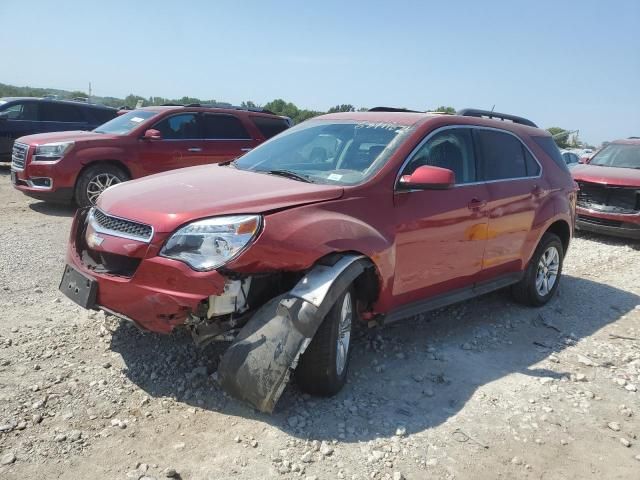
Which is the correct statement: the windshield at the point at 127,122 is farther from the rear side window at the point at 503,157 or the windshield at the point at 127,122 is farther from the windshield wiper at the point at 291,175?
the rear side window at the point at 503,157

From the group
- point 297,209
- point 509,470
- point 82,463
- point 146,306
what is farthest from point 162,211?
point 509,470

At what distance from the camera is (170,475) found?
8.77 ft

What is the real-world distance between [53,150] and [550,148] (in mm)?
6804

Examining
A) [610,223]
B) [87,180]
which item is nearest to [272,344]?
[87,180]

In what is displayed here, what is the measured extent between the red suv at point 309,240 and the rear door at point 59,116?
10.5 metres

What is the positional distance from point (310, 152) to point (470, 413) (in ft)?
7.34

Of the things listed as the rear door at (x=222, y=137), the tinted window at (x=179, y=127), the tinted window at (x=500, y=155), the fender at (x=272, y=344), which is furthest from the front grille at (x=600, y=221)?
the fender at (x=272, y=344)

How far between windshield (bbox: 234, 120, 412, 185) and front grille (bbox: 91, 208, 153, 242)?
1.15m

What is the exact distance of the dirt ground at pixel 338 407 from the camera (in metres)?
2.86

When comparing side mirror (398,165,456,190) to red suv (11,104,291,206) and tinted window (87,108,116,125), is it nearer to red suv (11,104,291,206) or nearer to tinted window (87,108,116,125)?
red suv (11,104,291,206)

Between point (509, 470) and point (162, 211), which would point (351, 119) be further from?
point (509, 470)

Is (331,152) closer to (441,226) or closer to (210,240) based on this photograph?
(441,226)

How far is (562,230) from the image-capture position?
19.5 ft

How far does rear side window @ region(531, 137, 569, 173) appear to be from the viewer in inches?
223
